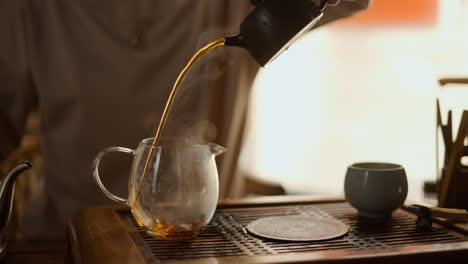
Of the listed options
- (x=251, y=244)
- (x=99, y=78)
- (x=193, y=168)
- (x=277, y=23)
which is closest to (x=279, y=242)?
(x=251, y=244)

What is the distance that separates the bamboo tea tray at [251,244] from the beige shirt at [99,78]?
2.13ft

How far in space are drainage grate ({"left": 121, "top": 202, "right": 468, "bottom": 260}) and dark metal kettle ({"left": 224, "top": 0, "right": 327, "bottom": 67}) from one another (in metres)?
0.36

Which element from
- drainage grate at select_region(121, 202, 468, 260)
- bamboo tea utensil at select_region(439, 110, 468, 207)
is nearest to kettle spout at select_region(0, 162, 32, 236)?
drainage grate at select_region(121, 202, 468, 260)

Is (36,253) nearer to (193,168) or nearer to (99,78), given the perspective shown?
(193,168)

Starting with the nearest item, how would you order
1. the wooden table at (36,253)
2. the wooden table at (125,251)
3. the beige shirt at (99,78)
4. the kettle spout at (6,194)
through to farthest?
the wooden table at (125,251), the kettle spout at (6,194), the wooden table at (36,253), the beige shirt at (99,78)

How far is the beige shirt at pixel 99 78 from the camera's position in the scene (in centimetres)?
185

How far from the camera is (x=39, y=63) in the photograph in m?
1.86

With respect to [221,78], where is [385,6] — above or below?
above

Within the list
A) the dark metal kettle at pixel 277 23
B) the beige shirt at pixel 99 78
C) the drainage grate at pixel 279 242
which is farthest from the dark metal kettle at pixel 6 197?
the beige shirt at pixel 99 78

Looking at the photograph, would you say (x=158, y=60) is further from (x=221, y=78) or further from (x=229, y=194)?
(x=229, y=194)

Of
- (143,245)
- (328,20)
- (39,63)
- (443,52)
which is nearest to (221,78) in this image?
(328,20)

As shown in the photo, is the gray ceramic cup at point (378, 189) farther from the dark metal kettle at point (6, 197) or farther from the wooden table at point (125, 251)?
the dark metal kettle at point (6, 197)

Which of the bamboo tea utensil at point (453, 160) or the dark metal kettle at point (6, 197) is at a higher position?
the bamboo tea utensil at point (453, 160)

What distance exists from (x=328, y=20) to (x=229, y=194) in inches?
29.2
